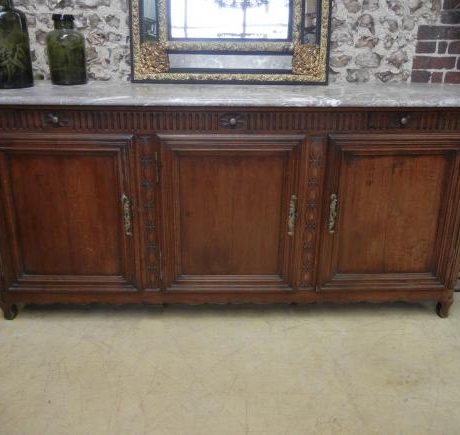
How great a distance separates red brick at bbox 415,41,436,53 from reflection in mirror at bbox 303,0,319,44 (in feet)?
1.67

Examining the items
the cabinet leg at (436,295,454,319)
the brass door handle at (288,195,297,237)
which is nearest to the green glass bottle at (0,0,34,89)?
the brass door handle at (288,195,297,237)

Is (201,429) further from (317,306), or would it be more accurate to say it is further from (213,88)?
(213,88)

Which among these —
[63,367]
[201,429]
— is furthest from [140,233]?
[201,429]

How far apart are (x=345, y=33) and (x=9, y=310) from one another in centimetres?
195

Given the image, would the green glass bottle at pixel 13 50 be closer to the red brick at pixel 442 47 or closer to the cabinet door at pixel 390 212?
the cabinet door at pixel 390 212

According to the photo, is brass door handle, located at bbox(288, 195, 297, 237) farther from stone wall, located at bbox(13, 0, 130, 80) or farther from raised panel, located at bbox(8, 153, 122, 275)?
stone wall, located at bbox(13, 0, 130, 80)

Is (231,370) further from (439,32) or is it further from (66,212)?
(439,32)

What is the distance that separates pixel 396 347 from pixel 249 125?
107 cm

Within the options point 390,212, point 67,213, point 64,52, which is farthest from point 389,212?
point 64,52

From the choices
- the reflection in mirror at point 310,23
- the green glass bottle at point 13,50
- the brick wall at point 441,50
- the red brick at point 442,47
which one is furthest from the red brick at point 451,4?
the green glass bottle at point 13,50

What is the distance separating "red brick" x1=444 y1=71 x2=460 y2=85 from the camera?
92.6 inches

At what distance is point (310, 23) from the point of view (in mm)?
2203

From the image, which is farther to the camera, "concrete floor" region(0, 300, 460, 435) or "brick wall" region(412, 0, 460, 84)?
"brick wall" region(412, 0, 460, 84)

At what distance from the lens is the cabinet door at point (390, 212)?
6.22 feet
